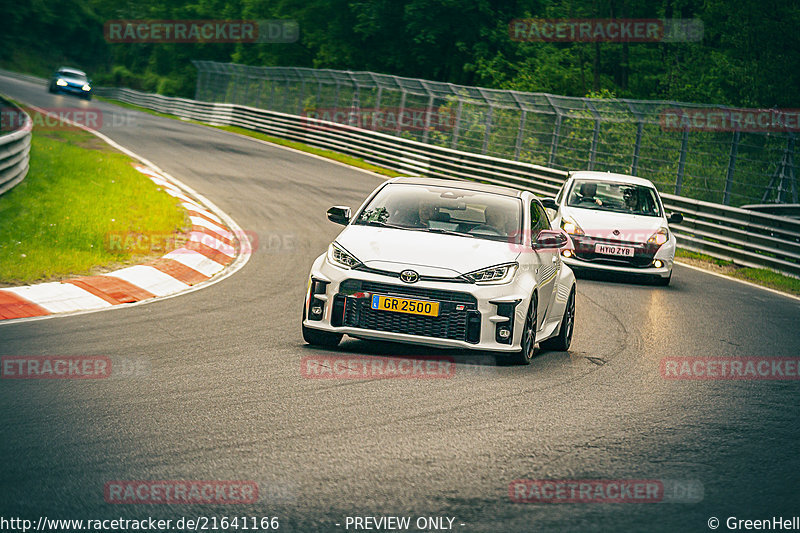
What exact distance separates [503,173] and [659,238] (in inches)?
471

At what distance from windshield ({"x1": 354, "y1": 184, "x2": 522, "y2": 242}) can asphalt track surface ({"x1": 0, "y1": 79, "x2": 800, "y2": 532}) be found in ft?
3.64

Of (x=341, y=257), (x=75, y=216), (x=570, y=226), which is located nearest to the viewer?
(x=341, y=257)

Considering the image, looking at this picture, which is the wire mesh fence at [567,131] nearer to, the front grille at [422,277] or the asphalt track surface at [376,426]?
the asphalt track surface at [376,426]

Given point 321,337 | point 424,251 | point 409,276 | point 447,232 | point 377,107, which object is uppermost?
point 377,107

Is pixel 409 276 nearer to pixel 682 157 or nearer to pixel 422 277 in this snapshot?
pixel 422 277

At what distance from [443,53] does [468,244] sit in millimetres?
43215

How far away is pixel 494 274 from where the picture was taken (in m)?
8.38

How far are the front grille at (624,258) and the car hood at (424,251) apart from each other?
269 inches

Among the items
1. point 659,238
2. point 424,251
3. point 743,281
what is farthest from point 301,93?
point 424,251

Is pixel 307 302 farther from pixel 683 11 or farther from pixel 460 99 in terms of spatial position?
pixel 683 11

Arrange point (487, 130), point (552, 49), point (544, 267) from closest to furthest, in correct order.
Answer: point (544, 267)
point (487, 130)
point (552, 49)

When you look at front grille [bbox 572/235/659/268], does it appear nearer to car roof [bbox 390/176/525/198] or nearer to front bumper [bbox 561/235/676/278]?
front bumper [bbox 561/235/676/278]

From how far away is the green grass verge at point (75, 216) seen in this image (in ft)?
39.4

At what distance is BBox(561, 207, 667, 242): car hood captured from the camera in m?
15.5
